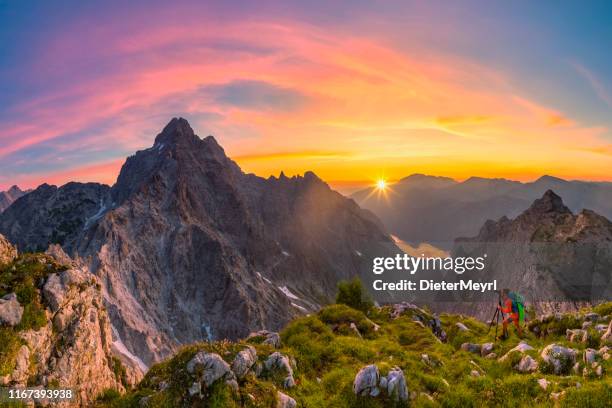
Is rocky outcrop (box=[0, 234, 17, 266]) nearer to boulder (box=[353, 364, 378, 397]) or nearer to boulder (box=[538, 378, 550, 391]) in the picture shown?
boulder (box=[353, 364, 378, 397])

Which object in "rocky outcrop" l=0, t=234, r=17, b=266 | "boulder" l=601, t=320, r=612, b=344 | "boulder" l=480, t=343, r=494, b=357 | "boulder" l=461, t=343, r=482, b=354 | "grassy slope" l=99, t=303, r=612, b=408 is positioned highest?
"rocky outcrop" l=0, t=234, r=17, b=266

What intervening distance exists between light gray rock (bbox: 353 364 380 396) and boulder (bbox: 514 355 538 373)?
8282mm

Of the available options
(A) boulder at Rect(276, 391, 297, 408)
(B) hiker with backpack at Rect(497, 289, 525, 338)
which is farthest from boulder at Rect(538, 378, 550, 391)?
(A) boulder at Rect(276, 391, 297, 408)

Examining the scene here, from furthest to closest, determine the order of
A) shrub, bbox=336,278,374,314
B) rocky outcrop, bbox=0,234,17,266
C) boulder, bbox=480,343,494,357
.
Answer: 1. shrub, bbox=336,278,374,314
2. boulder, bbox=480,343,494,357
3. rocky outcrop, bbox=0,234,17,266

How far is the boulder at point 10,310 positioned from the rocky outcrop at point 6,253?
358 cm

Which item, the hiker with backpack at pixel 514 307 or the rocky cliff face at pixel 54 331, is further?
the hiker with backpack at pixel 514 307

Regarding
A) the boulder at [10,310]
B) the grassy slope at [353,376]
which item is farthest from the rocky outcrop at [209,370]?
the boulder at [10,310]

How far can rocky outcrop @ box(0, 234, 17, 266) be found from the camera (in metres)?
19.3

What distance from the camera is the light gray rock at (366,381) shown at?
54.8 ft

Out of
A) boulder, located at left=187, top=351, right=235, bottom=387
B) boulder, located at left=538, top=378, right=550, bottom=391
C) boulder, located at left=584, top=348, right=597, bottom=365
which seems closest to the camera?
boulder, located at left=187, top=351, right=235, bottom=387

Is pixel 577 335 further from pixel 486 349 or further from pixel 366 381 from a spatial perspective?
pixel 366 381

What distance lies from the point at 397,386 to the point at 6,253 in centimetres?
1984

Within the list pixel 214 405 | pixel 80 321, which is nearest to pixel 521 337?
pixel 214 405

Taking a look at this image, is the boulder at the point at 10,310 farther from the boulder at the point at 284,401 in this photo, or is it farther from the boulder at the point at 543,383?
the boulder at the point at 543,383
